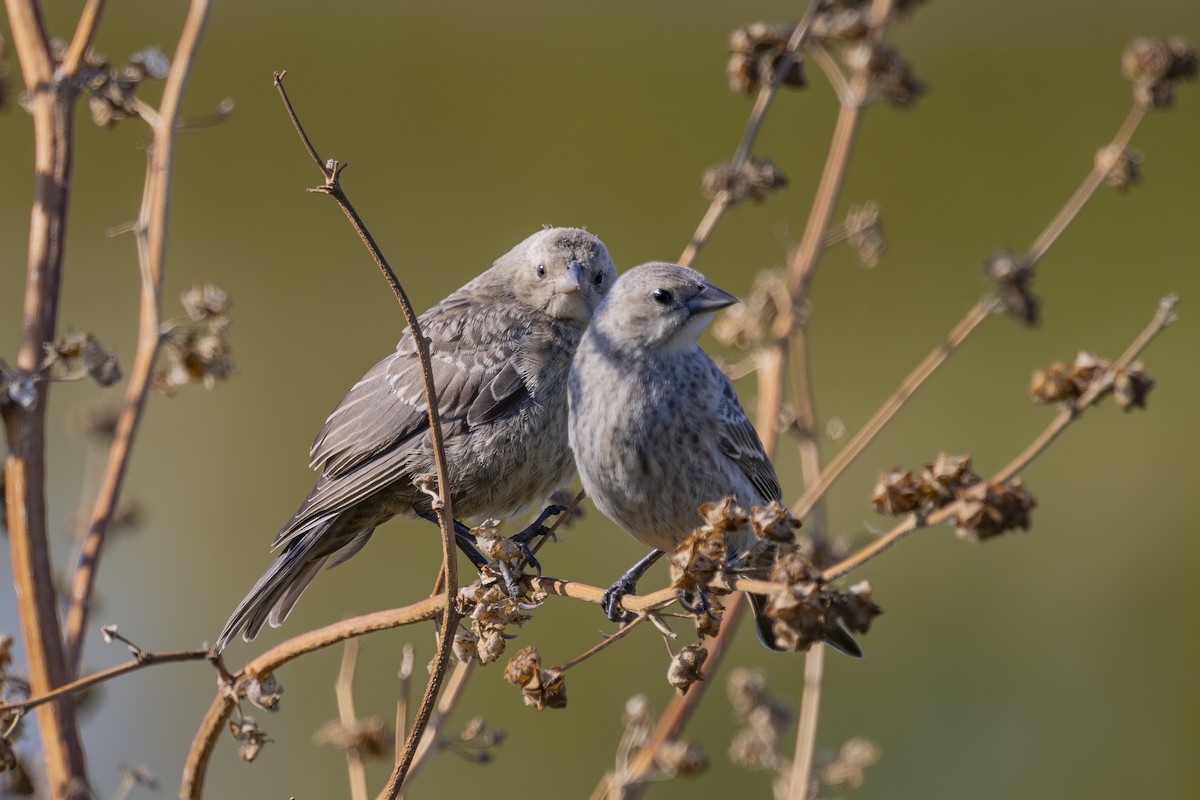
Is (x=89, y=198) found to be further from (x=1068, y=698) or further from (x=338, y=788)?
(x=1068, y=698)

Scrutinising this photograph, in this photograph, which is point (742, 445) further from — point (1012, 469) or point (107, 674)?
point (107, 674)

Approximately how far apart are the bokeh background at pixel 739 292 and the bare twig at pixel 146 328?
10.5 ft

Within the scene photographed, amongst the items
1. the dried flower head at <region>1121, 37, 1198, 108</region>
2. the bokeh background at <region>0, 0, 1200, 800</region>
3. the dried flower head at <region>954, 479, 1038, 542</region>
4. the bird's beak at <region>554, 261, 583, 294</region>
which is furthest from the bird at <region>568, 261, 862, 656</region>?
the bokeh background at <region>0, 0, 1200, 800</region>

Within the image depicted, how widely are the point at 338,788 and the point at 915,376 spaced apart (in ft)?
→ 10.6

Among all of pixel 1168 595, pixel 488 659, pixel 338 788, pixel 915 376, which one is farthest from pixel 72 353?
pixel 1168 595

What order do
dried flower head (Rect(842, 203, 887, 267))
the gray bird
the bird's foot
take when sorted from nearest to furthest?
the bird's foot, the gray bird, dried flower head (Rect(842, 203, 887, 267))

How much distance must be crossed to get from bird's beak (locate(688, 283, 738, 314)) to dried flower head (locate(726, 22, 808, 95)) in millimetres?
411

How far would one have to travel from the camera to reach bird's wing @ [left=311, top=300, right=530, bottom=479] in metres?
2.65

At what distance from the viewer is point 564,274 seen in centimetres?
284

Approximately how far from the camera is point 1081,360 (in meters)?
1.85

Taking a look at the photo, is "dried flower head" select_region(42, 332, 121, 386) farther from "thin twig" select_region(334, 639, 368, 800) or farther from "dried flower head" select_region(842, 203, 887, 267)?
"dried flower head" select_region(842, 203, 887, 267)

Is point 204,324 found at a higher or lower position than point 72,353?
higher

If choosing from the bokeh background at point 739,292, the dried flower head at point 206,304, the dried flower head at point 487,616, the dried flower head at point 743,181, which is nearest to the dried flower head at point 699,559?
the dried flower head at point 487,616

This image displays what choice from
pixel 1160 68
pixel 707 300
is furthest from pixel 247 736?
pixel 1160 68
